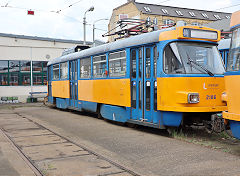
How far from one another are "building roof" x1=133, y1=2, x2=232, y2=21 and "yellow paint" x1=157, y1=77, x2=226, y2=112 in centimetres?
4721

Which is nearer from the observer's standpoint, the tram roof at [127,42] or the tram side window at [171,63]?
the tram side window at [171,63]

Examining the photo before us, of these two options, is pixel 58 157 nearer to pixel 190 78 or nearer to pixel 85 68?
pixel 190 78

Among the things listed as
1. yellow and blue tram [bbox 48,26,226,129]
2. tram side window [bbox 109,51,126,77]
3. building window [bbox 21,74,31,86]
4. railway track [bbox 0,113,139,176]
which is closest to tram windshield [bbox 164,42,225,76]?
yellow and blue tram [bbox 48,26,226,129]

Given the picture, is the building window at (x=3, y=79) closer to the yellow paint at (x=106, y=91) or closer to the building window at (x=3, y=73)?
the building window at (x=3, y=73)

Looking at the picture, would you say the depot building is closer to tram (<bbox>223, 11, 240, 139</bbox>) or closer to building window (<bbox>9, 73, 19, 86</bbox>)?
building window (<bbox>9, 73, 19, 86</bbox>)

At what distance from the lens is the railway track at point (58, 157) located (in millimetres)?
5829

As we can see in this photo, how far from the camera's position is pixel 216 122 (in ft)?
26.6

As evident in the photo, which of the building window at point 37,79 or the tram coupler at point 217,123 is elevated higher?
the building window at point 37,79

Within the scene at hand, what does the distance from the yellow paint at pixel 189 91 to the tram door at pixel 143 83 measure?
547mm

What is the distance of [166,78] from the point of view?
8.66 metres

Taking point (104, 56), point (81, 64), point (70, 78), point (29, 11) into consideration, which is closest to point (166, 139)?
point (104, 56)

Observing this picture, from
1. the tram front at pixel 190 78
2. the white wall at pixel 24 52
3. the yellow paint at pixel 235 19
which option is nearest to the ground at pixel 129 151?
the tram front at pixel 190 78

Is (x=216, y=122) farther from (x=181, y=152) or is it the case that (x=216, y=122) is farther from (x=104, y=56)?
(x=104, y=56)

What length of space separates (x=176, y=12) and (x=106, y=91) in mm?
51714
